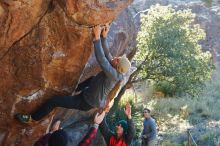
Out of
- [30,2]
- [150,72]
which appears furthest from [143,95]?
[30,2]

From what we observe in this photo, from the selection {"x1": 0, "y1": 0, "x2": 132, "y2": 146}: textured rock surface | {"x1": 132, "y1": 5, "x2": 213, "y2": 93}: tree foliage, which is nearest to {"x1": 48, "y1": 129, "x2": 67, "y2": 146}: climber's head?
{"x1": 0, "y1": 0, "x2": 132, "y2": 146}: textured rock surface

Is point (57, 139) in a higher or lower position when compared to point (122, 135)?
higher

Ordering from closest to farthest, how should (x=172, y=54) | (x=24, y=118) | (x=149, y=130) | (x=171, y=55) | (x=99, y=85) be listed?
1. (x=99, y=85)
2. (x=24, y=118)
3. (x=149, y=130)
4. (x=172, y=54)
5. (x=171, y=55)

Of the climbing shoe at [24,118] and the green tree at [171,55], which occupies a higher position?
the climbing shoe at [24,118]

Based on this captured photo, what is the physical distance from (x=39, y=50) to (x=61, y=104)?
113 cm

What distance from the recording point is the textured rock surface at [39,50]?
305 inches

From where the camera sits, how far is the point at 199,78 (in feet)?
68.3

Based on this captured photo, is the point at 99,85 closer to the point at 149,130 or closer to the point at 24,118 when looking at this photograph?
the point at 24,118

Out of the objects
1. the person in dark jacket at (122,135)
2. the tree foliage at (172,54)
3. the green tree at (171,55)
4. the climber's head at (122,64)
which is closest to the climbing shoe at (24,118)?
the person in dark jacket at (122,135)

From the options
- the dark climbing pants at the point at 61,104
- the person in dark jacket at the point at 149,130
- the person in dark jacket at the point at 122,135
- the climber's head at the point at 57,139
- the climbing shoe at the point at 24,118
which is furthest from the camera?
the person in dark jacket at the point at 149,130

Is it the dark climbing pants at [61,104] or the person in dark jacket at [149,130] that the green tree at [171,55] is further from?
the dark climbing pants at [61,104]

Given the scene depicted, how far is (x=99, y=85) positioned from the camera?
7988 mm

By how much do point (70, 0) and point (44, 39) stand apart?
1198 mm

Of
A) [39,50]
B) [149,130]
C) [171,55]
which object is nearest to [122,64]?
[39,50]
